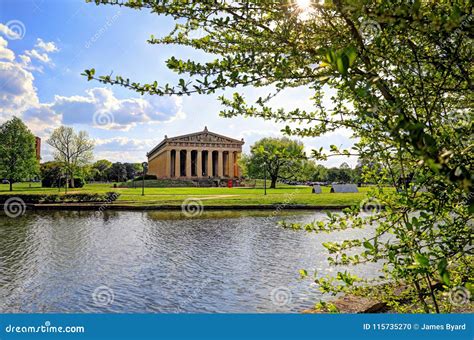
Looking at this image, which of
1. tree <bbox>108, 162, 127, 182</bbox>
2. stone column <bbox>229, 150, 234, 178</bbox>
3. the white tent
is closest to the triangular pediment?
stone column <bbox>229, 150, 234, 178</bbox>

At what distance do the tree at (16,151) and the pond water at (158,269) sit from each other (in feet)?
105

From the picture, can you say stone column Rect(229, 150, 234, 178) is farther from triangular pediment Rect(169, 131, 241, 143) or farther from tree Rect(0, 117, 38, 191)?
tree Rect(0, 117, 38, 191)

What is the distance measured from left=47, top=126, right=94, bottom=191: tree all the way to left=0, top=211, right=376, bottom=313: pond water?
3608 cm

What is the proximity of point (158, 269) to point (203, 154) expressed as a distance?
265 feet

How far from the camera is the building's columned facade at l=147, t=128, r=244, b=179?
275 ft

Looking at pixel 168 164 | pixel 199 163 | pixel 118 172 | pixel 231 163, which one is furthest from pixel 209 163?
pixel 118 172

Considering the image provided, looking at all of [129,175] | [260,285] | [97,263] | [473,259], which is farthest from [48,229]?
[129,175]

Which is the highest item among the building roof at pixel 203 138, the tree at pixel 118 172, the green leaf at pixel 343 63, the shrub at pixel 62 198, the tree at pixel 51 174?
the building roof at pixel 203 138

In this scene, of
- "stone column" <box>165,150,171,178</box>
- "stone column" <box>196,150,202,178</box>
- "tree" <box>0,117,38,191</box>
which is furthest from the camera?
"stone column" <box>196,150,202,178</box>

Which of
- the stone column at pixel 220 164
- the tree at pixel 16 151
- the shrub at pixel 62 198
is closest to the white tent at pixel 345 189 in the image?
the shrub at pixel 62 198

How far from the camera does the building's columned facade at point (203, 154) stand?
8394cm

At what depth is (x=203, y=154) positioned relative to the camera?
3519 inches

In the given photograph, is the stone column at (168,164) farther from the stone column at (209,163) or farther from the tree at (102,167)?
the tree at (102,167)

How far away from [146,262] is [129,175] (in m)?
107
